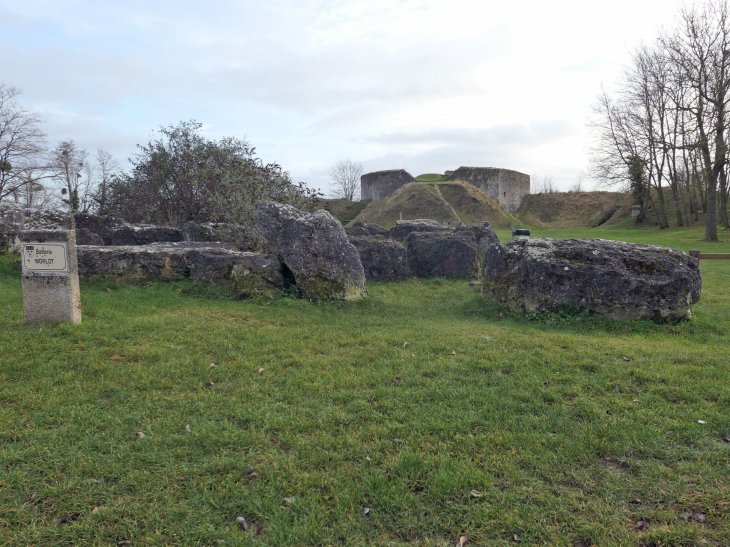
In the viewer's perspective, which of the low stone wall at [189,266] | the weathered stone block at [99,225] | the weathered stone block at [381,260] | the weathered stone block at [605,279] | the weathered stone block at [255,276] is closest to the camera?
the weathered stone block at [605,279]

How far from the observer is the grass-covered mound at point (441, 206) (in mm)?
43162

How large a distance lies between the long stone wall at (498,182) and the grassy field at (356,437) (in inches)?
1824

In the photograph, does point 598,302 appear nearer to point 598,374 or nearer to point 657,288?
point 657,288

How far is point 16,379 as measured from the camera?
4.30 meters

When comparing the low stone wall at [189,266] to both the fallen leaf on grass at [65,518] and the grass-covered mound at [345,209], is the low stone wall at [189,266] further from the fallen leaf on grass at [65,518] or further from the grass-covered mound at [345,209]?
the grass-covered mound at [345,209]

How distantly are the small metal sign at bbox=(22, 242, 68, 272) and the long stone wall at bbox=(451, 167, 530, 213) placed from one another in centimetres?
4877

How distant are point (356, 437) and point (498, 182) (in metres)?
50.5

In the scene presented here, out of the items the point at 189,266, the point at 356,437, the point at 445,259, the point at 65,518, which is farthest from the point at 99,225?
the point at 356,437

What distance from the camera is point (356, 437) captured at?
339cm

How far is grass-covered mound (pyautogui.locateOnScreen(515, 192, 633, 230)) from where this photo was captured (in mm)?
45125

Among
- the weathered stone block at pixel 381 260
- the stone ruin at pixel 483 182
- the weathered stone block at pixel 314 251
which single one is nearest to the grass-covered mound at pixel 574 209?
the stone ruin at pixel 483 182

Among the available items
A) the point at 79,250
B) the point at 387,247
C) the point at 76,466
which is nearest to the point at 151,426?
the point at 76,466

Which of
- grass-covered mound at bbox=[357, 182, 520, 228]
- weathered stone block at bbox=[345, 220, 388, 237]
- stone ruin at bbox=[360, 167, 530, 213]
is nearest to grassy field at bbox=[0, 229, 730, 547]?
weathered stone block at bbox=[345, 220, 388, 237]

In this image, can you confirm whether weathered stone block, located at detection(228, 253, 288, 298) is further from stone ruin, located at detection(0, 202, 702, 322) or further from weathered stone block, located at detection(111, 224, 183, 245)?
weathered stone block, located at detection(111, 224, 183, 245)
